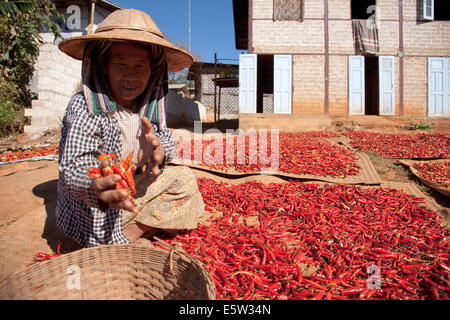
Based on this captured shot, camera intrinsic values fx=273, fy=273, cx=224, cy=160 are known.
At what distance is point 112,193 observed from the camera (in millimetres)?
1368

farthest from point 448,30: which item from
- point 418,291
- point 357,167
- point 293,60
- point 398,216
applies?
point 418,291

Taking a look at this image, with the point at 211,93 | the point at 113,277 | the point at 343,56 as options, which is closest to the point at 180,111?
the point at 343,56

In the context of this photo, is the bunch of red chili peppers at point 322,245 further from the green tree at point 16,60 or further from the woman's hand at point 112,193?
the green tree at point 16,60

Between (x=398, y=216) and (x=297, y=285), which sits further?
(x=398, y=216)

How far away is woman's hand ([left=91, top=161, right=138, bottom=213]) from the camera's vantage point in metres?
1.35

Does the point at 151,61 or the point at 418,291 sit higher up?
the point at 151,61

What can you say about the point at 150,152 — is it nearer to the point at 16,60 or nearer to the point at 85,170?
the point at 85,170

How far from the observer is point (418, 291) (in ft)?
6.44

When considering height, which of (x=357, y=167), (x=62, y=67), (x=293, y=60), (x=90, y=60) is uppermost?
(x=293, y=60)

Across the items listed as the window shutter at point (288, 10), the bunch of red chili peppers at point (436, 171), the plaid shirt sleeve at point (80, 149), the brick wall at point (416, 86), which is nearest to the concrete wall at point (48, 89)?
the plaid shirt sleeve at point (80, 149)

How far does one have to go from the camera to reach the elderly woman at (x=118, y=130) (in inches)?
66.3

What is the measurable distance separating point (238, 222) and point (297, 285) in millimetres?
1044

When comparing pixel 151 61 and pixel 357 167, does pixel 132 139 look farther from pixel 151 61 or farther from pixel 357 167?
pixel 357 167

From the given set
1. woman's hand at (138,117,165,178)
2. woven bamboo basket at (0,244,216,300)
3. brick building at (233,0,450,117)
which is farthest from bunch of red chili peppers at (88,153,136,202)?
brick building at (233,0,450,117)
